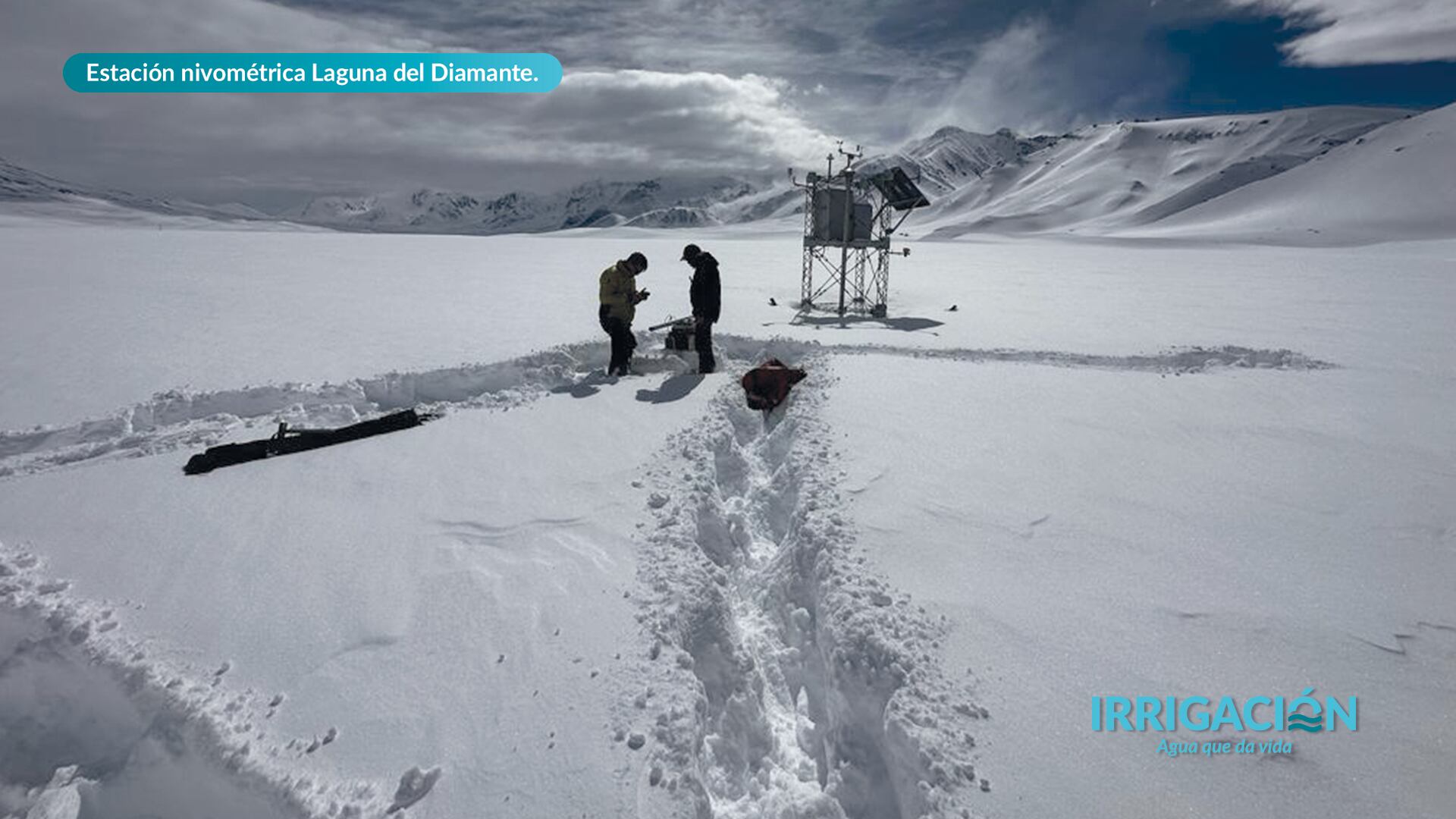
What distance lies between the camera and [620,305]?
10.8 m

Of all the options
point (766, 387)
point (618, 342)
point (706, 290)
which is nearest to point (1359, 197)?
point (706, 290)

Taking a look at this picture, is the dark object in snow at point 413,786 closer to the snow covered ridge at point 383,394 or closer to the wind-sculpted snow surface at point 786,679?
the wind-sculpted snow surface at point 786,679

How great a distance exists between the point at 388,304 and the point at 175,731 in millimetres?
15872

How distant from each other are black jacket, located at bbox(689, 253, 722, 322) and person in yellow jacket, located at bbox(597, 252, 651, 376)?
2.94 feet

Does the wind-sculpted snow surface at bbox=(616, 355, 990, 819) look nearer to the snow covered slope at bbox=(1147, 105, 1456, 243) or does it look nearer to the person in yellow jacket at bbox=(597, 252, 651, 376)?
the person in yellow jacket at bbox=(597, 252, 651, 376)

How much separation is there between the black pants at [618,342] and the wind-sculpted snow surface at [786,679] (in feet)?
15.7

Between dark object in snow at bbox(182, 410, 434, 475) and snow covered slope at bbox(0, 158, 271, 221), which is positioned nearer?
dark object in snow at bbox(182, 410, 434, 475)

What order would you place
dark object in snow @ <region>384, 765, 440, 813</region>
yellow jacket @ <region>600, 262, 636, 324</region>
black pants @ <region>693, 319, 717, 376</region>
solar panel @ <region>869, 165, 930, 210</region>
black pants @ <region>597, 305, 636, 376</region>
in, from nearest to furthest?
dark object in snow @ <region>384, 765, 440, 813</region>, yellow jacket @ <region>600, 262, 636, 324</region>, black pants @ <region>597, 305, 636, 376</region>, black pants @ <region>693, 319, 717, 376</region>, solar panel @ <region>869, 165, 930, 210</region>

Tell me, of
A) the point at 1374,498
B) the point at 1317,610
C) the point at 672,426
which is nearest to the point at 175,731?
the point at 672,426

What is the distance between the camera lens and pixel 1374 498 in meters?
6.35

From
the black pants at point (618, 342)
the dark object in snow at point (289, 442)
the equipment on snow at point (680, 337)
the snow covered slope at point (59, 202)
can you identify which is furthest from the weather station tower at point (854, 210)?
the snow covered slope at point (59, 202)

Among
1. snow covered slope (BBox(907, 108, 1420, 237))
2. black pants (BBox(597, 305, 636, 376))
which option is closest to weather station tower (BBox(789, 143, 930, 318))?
black pants (BBox(597, 305, 636, 376))

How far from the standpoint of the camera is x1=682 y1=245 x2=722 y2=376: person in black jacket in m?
11.3

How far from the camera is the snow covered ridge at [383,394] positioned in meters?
7.48
